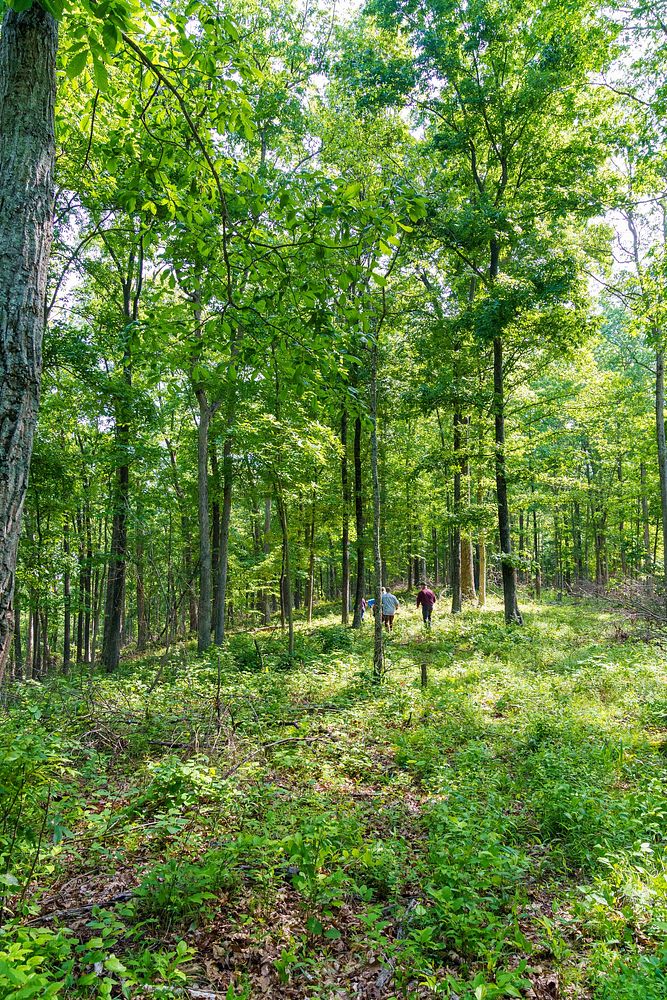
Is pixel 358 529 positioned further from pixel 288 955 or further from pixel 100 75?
pixel 100 75

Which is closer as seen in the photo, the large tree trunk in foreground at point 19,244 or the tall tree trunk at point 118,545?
the large tree trunk in foreground at point 19,244

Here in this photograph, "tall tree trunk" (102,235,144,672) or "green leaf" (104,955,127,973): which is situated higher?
"tall tree trunk" (102,235,144,672)

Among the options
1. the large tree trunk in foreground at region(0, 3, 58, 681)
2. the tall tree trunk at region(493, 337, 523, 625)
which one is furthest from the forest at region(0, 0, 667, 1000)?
the tall tree trunk at region(493, 337, 523, 625)

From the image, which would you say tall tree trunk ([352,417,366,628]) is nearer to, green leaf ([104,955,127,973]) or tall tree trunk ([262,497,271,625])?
tall tree trunk ([262,497,271,625])

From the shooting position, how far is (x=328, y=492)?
723 inches

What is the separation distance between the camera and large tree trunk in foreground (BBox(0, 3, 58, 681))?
240 centimetres

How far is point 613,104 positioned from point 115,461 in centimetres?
1458

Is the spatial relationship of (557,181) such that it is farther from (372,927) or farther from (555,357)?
(372,927)

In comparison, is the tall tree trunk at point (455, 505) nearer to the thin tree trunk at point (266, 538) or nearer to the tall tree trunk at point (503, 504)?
the tall tree trunk at point (503, 504)

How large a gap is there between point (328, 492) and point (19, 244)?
52.4 ft

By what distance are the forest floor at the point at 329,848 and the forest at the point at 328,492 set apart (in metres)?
0.04

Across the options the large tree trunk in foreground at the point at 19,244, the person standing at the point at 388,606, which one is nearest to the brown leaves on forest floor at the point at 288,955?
the large tree trunk in foreground at the point at 19,244

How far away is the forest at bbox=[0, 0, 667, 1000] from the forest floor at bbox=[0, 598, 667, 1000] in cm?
4

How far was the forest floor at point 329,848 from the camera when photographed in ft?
10.3
